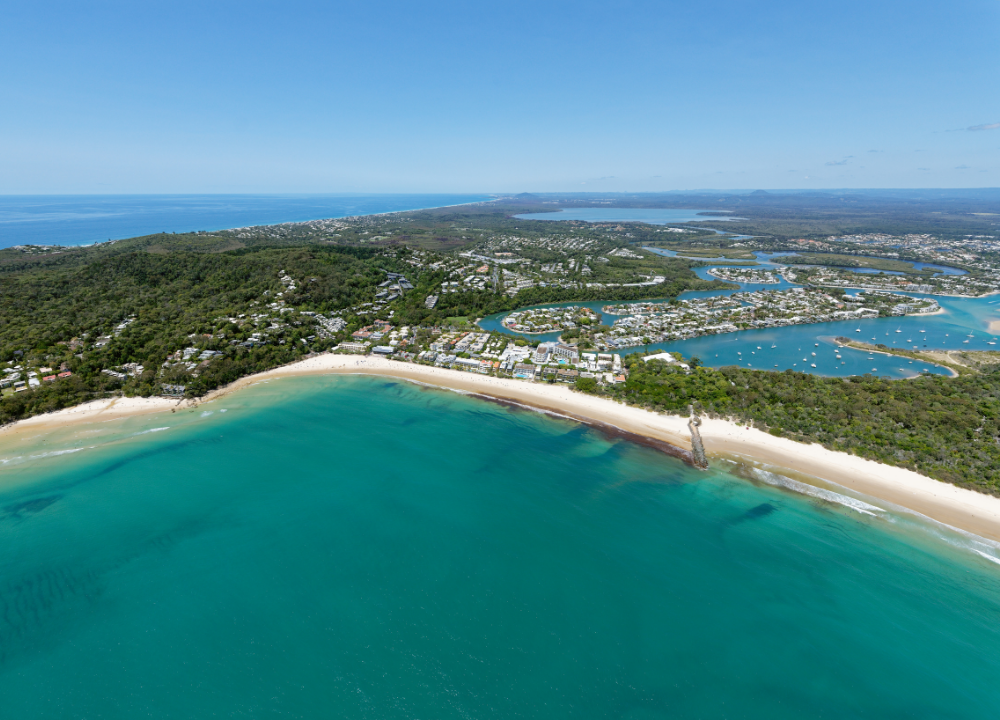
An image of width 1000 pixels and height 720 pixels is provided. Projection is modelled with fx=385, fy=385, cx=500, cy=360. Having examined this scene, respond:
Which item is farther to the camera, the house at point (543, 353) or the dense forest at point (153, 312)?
the house at point (543, 353)

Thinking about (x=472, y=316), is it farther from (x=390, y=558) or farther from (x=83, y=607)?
(x=83, y=607)

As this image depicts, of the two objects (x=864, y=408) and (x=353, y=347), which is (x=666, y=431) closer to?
(x=864, y=408)

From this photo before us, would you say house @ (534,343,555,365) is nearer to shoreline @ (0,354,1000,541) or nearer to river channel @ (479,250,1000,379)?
shoreline @ (0,354,1000,541)

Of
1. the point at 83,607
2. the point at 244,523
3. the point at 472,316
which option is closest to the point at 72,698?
the point at 83,607

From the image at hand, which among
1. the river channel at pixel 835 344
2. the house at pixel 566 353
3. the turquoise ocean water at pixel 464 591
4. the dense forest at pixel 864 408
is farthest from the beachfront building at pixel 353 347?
the dense forest at pixel 864 408

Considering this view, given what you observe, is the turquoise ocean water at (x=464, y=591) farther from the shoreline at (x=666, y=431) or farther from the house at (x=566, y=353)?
the house at (x=566, y=353)

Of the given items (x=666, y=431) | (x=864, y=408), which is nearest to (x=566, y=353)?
(x=666, y=431)

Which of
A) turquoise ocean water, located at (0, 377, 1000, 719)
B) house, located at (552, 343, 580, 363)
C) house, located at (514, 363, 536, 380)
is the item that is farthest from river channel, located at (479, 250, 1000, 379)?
turquoise ocean water, located at (0, 377, 1000, 719)
